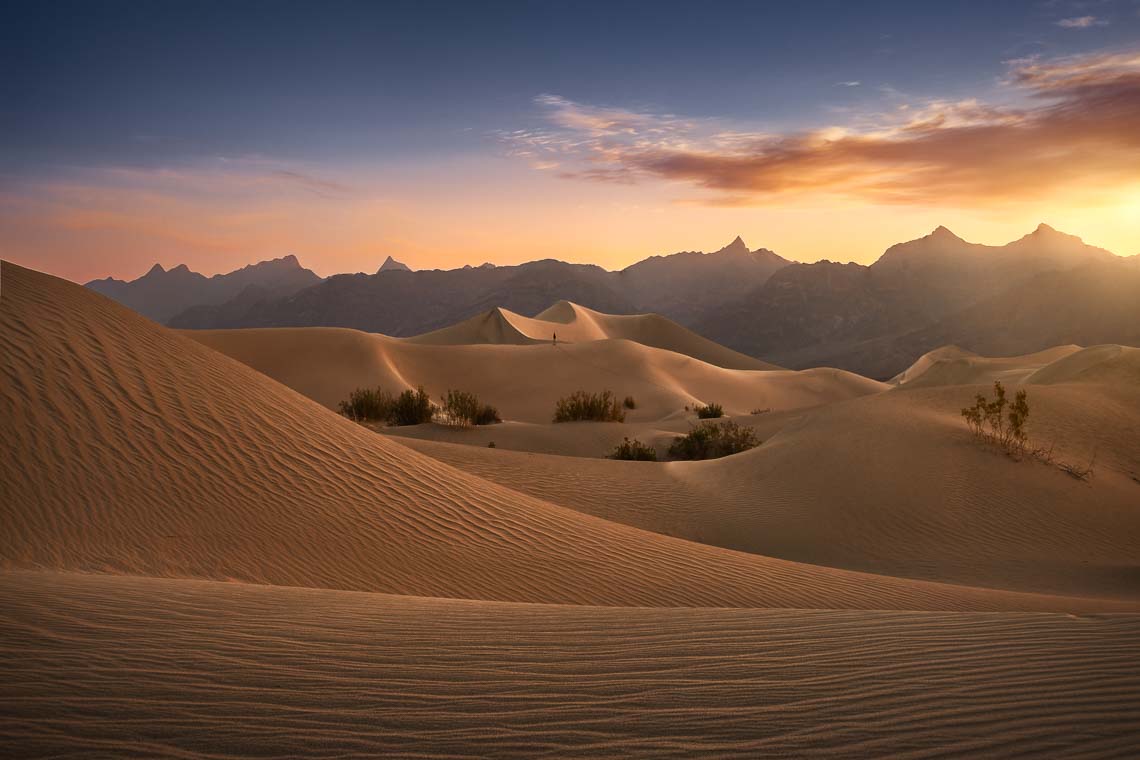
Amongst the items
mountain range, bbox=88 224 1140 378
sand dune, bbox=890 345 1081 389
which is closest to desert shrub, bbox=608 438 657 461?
sand dune, bbox=890 345 1081 389

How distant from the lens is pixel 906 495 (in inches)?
463

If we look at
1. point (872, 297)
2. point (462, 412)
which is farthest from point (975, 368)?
point (872, 297)

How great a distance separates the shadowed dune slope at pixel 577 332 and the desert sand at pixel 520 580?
153 ft

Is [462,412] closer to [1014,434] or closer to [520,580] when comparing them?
[1014,434]

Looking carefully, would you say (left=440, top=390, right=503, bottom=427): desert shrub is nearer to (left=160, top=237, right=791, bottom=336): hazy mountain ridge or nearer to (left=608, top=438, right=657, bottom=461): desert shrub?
(left=608, top=438, right=657, bottom=461): desert shrub

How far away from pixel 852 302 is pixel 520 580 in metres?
131

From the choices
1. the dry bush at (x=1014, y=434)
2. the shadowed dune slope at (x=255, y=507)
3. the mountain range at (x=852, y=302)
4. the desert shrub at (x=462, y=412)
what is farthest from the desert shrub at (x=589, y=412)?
the mountain range at (x=852, y=302)

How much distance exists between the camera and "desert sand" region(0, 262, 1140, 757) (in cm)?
262

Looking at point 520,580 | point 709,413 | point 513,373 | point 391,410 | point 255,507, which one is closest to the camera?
point 520,580

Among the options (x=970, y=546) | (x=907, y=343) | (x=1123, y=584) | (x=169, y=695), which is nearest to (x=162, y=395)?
(x=169, y=695)

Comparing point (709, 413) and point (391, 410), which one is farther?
point (709, 413)

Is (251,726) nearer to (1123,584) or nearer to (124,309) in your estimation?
(124,309)

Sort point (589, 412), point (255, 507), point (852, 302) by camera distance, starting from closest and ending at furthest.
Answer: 1. point (255, 507)
2. point (589, 412)
3. point (852, 302)

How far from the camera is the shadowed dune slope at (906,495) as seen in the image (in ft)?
33.0
